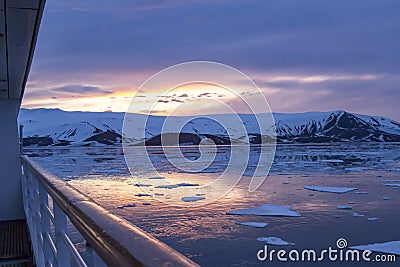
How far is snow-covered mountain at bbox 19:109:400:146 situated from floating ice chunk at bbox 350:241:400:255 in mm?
67094

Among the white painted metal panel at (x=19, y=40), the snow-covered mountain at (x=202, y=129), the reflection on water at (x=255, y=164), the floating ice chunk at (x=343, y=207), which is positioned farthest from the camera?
the snow-covered mountain at (x=202, y=129)

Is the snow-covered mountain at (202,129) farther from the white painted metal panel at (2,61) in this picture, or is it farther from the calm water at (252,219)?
the white painted metal panel at (2,61)

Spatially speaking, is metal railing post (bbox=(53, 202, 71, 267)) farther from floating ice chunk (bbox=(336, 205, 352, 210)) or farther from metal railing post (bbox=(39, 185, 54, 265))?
floating ice chunk (bbox=(336, 205, 352, 210))

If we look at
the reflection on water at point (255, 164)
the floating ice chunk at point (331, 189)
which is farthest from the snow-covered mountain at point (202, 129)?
the floating ice chunk at point (331, 189)

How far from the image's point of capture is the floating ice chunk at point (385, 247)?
4594 millimetres

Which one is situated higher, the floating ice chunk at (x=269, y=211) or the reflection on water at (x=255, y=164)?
the floating ice chunk at (x=269, y=211)

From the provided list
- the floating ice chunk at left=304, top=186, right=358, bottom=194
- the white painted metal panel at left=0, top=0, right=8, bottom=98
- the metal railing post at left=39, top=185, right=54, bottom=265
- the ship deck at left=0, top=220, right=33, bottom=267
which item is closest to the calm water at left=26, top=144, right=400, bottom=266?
the floating ice chunk at left=304, top=186, right=358, bottom=194

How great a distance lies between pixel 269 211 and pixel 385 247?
2336 mm

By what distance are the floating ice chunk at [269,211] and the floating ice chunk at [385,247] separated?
172cm

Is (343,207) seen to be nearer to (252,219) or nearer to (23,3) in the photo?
(252,219)

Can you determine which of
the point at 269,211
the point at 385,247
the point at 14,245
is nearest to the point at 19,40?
the point at 14,245

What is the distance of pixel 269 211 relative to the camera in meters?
6.85

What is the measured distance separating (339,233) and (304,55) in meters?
11.0

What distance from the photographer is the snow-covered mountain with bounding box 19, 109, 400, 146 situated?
3046 inches
